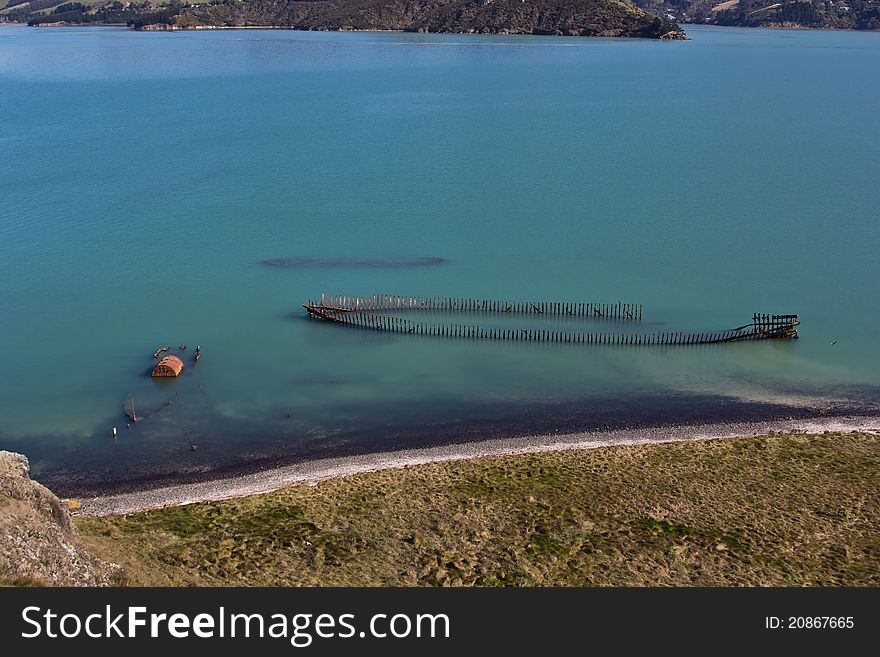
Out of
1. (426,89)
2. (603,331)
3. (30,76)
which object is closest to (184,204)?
(603,331)

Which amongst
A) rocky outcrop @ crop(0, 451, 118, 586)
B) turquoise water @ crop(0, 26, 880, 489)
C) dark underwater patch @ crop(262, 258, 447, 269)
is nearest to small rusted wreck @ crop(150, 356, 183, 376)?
turquoise water @ crop(0, 26, 880, 489)

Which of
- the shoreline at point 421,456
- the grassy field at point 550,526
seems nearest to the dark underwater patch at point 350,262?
the shoreline at point 421,456

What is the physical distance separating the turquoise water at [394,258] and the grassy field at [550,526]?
663cm

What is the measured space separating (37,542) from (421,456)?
1881cm

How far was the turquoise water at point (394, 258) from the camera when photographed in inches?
1772

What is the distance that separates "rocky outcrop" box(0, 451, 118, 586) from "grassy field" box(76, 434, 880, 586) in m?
1.43

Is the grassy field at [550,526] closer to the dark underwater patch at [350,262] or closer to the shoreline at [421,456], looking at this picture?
the shoreline at [421,456]

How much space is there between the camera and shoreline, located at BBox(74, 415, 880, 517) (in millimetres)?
35219

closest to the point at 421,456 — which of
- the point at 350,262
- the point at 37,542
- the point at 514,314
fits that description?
the point at 37,542

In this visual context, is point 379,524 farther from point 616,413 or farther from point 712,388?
point 712,388

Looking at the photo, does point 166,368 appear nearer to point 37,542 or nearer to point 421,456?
point 421,456

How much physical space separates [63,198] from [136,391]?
50081 millimetres

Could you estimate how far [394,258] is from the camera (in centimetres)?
6756

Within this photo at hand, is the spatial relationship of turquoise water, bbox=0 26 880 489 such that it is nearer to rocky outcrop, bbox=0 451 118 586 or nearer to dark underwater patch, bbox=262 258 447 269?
dark underwater patch, bbox=262 258 447 269
